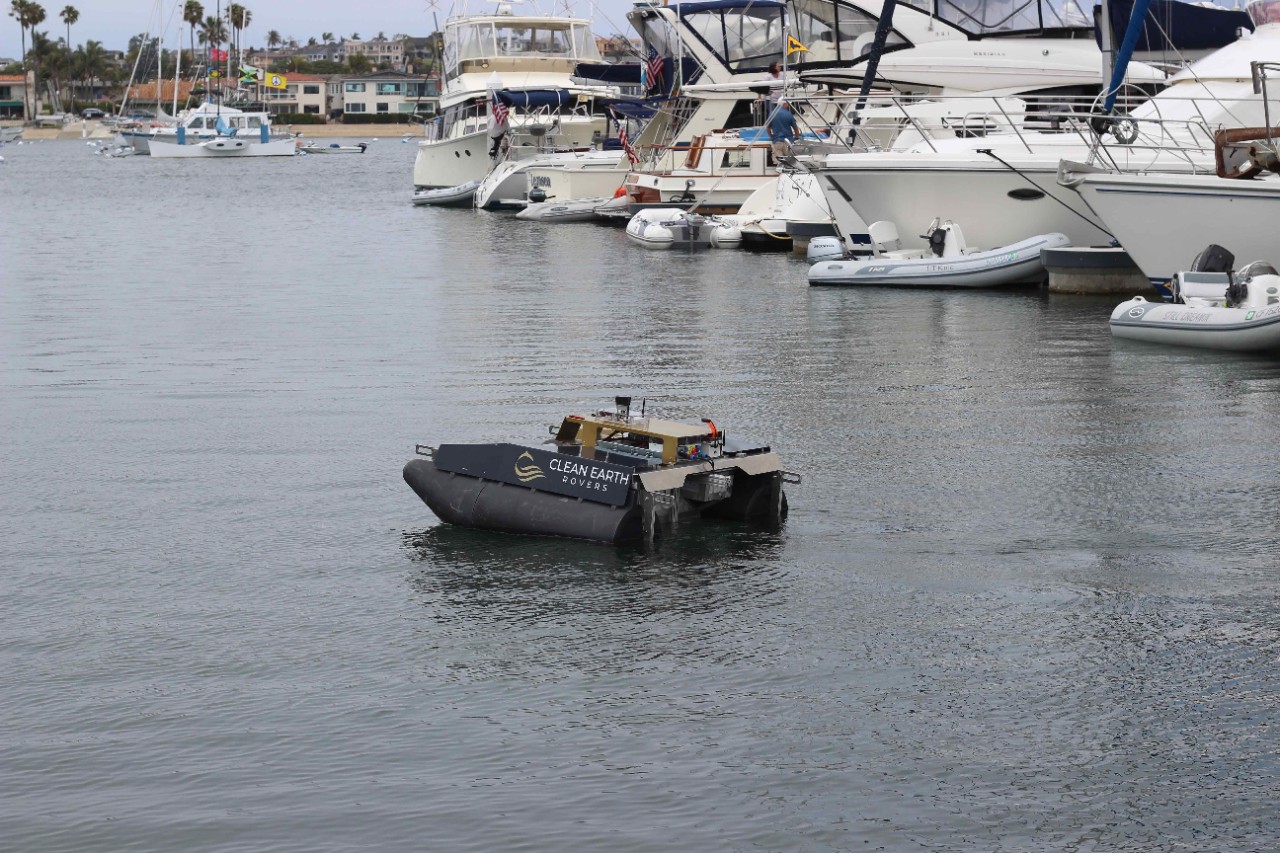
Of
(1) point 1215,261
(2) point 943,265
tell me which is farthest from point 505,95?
(1) point 1215,261

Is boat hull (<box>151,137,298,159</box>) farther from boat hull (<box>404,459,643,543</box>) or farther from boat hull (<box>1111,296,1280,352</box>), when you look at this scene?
boat hull (<box>404,459,643,543</box>)

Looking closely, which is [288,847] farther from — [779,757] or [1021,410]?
[1021,410]

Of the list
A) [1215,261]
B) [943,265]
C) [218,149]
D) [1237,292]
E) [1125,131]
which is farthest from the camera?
[218,149]

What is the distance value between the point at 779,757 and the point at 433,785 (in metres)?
1.61

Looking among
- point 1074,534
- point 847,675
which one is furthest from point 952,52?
point 847,675

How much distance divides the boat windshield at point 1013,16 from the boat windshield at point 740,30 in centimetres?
847

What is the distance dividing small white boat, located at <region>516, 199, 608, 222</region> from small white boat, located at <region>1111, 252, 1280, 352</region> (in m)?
28.5

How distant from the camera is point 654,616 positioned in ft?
33.7

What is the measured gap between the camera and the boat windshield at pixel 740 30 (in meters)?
47.9

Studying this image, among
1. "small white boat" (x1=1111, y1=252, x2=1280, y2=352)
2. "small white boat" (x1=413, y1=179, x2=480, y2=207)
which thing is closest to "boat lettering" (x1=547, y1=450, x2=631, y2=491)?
"small white boat" (x1=1111, y1=252, x2=1280, y2=352)

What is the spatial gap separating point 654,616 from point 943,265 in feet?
62.1

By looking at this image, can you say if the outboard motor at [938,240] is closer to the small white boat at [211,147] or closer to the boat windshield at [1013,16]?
the boat windshield at [1013,16]

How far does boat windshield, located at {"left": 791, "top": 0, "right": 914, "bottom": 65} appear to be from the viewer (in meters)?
42.2

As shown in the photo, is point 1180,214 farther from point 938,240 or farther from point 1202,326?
point 938,240
